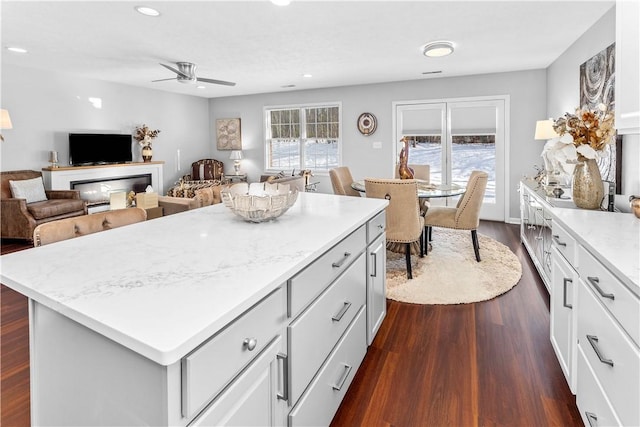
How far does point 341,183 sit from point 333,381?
2947 millimetres

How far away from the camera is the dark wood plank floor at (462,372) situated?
1660 mm

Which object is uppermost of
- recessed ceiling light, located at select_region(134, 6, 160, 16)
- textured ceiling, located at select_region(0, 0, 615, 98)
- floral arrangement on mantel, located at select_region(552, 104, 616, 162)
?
textured ceiling, located at select_region(0, 0, 615, 98)

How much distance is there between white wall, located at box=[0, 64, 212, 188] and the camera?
5.33 meters

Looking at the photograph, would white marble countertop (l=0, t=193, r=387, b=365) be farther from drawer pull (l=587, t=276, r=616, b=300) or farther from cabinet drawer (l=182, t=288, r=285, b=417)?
drawer pull (l=587, t=276, r=616, b=300)

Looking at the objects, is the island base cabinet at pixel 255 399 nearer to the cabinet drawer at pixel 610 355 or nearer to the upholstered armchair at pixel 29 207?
the cabinet drawer at pixel 610 355

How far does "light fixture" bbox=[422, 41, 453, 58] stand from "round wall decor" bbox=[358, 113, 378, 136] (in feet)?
7.67

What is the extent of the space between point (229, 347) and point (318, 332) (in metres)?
0.57

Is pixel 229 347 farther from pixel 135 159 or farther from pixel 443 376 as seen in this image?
pixel 135 159

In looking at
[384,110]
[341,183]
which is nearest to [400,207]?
[341,183]

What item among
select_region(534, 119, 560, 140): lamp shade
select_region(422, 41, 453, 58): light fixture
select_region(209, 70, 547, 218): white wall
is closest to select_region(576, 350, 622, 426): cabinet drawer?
select_region(534, 119, 560, 140): lamp shade

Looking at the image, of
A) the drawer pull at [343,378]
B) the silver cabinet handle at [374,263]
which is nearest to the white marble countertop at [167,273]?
the silver cabinet handle at [374,263]

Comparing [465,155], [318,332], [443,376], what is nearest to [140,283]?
[318,332]

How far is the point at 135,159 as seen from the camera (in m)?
7.11

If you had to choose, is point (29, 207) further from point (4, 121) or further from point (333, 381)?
point (333, 381)
